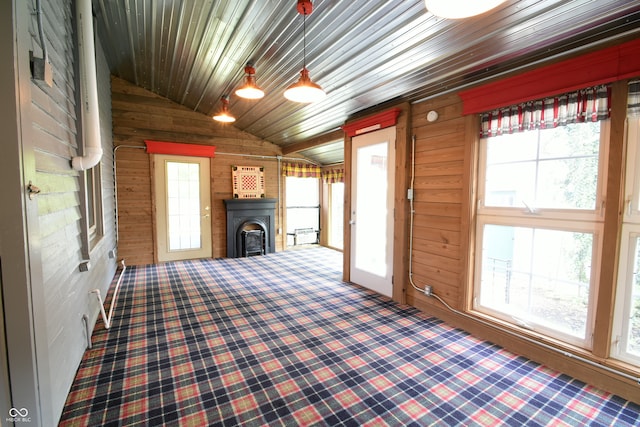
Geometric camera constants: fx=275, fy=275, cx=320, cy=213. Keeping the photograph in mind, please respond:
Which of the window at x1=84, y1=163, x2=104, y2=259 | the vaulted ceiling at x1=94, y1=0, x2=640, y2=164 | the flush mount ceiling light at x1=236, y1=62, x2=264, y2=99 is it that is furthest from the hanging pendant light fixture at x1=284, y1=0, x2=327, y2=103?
the window at x1=84, y1=163, x2=104, y2=259

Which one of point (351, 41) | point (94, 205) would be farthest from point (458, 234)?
point (94, 205)

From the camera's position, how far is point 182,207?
5.03 metres

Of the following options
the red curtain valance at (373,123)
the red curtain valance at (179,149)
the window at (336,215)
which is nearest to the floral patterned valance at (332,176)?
the window at (336,215)

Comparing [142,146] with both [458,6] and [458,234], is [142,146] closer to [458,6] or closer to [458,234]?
[458,234]

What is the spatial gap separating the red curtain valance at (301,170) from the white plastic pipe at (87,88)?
4.10m

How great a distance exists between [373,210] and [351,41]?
195cm

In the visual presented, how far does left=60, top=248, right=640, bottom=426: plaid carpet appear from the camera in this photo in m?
1.52

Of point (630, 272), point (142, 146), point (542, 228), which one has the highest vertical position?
point (142, 146)

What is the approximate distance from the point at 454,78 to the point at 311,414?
9.07 ft

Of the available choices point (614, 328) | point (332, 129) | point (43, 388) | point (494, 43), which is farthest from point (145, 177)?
point (614, 328)

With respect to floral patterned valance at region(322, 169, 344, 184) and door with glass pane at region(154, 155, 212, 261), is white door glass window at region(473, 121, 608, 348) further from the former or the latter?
door with glass pane at region(154, 155, 212, 261)

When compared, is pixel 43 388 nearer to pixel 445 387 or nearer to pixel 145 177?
pixel 445 387

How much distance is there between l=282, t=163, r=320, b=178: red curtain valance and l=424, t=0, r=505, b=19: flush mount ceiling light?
5103 millimetres

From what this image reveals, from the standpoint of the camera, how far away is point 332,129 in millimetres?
4477
